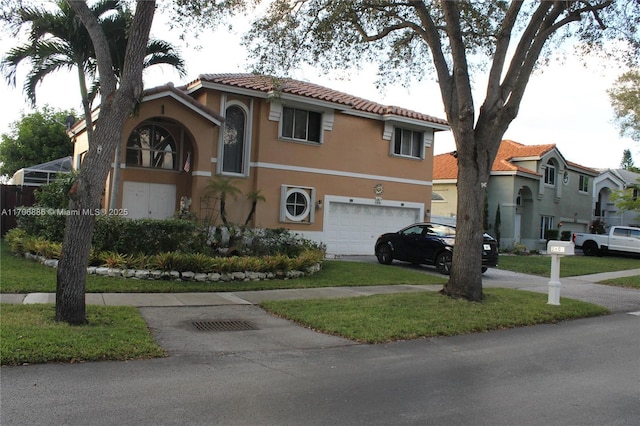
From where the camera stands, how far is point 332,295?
11.0m

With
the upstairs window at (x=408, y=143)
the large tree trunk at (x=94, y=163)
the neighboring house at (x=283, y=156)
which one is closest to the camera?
the large tree trunk at (x=94, y=163)

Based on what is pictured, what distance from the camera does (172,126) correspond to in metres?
17.3

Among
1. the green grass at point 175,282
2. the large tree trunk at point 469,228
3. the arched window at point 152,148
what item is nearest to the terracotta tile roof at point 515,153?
the green grass at point 175,282

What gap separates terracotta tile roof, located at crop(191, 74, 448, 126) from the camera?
17.0 meters

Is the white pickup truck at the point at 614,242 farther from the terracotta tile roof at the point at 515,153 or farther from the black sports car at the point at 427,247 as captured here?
the black sports car at the point at 427,247

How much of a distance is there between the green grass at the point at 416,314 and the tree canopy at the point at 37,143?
31.8 metres

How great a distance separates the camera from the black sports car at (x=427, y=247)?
15727mm

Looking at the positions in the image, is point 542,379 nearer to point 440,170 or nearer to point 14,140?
point 440,170

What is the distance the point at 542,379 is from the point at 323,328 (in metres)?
3.20

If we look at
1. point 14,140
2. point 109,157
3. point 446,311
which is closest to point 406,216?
point 446,311

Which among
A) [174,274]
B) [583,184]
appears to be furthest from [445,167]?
[174,274]

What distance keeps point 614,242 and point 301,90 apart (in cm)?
1928

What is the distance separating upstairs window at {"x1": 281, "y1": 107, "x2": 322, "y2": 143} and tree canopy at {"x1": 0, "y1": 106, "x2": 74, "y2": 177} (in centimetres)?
2290

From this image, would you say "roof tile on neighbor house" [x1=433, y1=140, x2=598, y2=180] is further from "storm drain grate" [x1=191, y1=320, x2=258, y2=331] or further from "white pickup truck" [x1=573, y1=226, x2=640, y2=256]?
"storm drain grate" [x1=191, y1=320, x2=258, y2=331]
